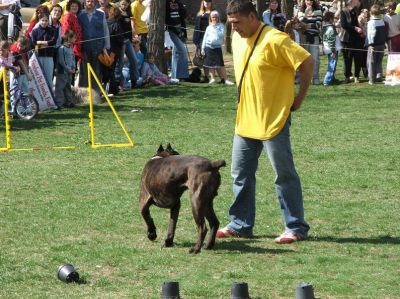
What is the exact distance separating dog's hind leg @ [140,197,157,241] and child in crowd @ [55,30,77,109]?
1106 cm

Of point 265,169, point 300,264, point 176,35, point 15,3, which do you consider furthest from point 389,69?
point 300,264

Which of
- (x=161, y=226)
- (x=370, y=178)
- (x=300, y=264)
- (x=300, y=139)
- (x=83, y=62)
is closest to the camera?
(x=300, y=264)

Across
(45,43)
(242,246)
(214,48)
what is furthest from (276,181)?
(214,48)

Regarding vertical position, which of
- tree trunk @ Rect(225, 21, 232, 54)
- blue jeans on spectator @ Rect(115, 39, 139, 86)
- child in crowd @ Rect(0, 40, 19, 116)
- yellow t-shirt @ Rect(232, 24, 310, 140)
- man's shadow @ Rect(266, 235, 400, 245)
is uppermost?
yellow t-shirt @ Rect(232, 24, 310, 140)

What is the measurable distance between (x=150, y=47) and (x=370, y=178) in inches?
475

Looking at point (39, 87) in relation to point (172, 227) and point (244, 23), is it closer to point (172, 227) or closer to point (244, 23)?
point (172, 227)

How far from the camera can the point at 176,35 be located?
24766mm

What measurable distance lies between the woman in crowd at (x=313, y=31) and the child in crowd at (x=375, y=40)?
120 cm

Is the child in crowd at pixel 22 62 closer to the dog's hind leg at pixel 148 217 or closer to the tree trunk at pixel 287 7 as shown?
the dog's hind leg at pixel 148 217

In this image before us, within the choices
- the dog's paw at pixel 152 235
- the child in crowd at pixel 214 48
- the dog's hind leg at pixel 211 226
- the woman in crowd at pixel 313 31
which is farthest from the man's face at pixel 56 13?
the dog's hind leg at pixel 211 226

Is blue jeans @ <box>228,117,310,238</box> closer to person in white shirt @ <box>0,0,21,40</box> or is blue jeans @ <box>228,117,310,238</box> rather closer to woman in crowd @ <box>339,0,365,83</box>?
person in white shirt @ <box>0,0,21,40</box>

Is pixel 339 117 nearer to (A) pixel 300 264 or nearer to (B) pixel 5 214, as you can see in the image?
(B) pixel 5 214

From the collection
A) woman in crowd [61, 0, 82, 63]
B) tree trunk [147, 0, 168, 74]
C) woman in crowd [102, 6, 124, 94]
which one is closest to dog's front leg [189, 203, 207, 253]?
woman in crowd [61, 0, 82, 63]

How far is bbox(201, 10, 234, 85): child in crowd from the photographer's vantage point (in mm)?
24250
